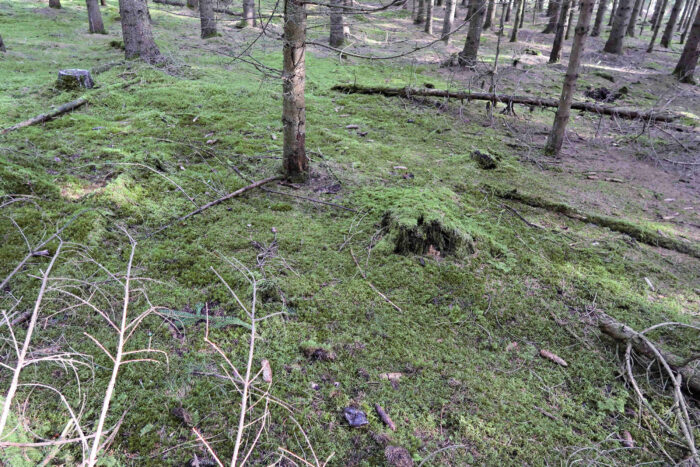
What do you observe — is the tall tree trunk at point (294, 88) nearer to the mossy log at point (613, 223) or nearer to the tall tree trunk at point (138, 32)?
the mossy log at point (613, 223)

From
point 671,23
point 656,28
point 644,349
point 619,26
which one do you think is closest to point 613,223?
point 644,349

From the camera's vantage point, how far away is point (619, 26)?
16188 mm

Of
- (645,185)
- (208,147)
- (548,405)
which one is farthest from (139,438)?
(645,185)

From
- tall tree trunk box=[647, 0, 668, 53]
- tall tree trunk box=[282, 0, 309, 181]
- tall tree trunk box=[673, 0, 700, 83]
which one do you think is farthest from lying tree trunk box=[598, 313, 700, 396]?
tall tree trunk box=[647, 0, 668, 53]

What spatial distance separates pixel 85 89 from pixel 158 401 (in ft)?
24.0

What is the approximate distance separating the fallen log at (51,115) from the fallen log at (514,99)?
4.99 metres

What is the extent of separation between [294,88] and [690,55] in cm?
1541

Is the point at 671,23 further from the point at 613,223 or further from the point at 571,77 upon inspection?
the point at 613,223

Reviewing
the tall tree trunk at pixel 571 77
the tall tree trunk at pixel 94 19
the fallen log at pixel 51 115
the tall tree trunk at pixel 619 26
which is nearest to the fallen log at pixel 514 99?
the tall tree trunk at pixel 571 77

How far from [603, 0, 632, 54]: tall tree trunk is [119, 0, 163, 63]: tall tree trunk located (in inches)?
700

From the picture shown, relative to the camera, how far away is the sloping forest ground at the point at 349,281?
210 centimetres

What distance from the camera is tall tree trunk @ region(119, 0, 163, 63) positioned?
28.5 ft

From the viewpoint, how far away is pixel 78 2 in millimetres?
21062

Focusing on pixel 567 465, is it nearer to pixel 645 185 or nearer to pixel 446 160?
pixel 446 160
